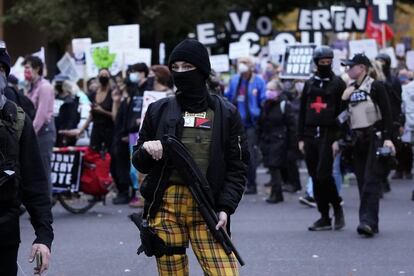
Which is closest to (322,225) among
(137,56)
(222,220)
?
(222,220)

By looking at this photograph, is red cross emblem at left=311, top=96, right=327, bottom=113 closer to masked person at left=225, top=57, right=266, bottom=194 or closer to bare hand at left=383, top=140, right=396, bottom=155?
bare hand at left=383, top=140, right=396, bottom=155

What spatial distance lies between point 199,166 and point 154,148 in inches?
11.5

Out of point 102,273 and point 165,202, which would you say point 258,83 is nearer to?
point 102,273

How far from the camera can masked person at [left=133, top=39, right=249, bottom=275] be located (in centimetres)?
623

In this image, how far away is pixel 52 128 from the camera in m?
14.1

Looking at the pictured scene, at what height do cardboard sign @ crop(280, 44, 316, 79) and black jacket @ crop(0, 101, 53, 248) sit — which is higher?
black jacket @ crop(0, 101, 53, 248)

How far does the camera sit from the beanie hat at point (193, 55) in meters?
6.32

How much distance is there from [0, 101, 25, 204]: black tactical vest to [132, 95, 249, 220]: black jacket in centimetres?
89

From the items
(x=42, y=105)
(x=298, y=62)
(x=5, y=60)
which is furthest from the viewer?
(x=298, y=62)

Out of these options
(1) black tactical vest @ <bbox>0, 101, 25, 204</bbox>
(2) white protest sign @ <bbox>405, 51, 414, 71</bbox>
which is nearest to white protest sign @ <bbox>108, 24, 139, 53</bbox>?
(2) white protest sign @ <bbox>405, 51, 414, 71</bbox>

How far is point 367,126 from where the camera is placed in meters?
11.8

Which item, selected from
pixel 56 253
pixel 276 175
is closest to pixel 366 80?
pixel 56 253

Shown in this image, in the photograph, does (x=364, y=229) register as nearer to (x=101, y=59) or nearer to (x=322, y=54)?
(x=322, y=54)

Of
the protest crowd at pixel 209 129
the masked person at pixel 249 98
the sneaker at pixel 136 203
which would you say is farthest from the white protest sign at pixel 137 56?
the sneaker at pixel 136 203
